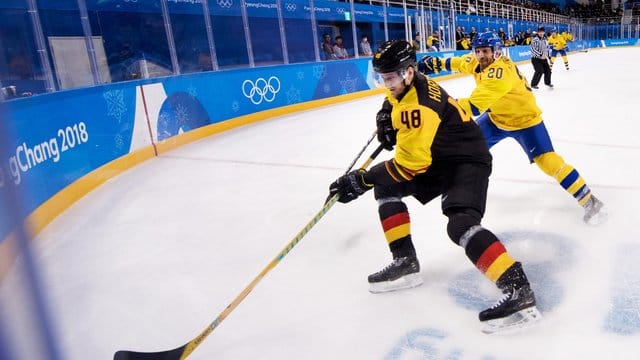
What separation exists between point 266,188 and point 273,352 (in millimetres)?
2131

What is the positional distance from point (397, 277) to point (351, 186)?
1.51 feet

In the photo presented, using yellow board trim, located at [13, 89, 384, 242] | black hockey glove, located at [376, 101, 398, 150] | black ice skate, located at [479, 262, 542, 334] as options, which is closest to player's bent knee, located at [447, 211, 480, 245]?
black ice skate, located at [479, 262, 542, 334]

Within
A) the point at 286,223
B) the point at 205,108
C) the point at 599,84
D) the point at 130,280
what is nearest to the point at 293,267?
the point at 286,223

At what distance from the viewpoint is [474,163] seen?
6.23 feet

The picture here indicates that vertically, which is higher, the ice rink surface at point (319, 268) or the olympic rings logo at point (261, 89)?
the olympic rings logo at point (261, 89)

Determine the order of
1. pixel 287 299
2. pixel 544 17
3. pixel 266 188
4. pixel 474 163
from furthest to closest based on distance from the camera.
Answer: pixel 544 17
pixel 266 188
pixel 287 299
pixel 474 163

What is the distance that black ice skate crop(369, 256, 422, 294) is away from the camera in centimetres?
206

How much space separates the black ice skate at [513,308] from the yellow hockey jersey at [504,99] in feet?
3.44

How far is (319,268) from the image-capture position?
2.35 metres

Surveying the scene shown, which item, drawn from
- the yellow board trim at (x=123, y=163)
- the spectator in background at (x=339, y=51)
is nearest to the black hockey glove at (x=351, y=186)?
the yellow board trim at (x=123, y=163)

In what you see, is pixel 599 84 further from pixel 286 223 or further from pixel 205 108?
pixel 286 223

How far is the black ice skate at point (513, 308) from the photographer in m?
1.69

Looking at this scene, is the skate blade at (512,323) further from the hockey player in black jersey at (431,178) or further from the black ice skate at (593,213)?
the black ice skate at (593,213)

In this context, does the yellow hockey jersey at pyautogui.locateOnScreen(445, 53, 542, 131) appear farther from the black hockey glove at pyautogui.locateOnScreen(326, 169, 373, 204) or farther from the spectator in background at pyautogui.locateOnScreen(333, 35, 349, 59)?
the spectator in background at pyautogui.locateOnScreen(333, 35, 349, 59)
